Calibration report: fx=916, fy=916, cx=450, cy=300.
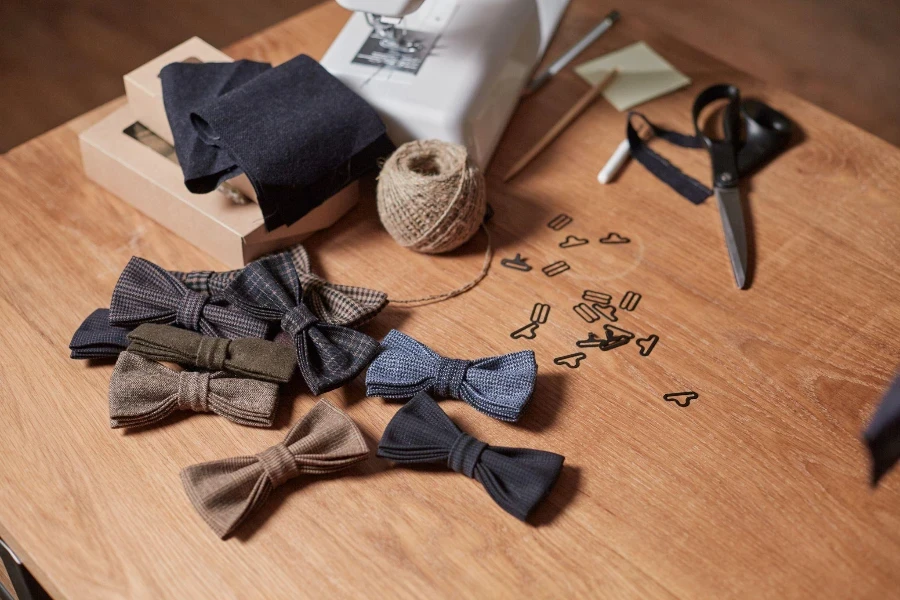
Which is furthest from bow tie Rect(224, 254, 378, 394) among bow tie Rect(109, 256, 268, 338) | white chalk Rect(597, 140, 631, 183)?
white chalk Rect(597, 140, 631, 183)

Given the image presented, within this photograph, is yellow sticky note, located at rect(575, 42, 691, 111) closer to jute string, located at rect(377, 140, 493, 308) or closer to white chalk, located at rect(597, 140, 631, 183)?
white chalk, located at rect(597, 140, 631, 183)

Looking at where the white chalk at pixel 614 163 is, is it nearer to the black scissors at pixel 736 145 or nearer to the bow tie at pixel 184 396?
the black scissors at pixel 736 145

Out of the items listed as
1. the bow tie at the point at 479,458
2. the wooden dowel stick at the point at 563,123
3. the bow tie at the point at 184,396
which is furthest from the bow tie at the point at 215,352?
the wooden dowel stick at the point at 563,123

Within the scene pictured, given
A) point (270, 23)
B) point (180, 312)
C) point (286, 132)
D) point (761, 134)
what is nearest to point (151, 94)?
point (286, 132)

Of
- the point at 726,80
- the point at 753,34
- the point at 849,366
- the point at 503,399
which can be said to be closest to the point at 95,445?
the point at 503,399

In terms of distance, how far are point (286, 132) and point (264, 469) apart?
15.0 inches

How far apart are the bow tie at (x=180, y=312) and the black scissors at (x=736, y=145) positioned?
547 mm

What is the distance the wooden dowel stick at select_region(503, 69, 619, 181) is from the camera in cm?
115

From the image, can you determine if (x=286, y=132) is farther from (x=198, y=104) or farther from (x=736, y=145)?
(x=736, y=145)

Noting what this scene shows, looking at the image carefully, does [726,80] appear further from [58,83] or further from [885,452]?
[58,83]

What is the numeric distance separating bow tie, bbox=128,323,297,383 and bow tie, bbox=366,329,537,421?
0.09 meters

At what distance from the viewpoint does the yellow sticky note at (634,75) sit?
49.1 inches

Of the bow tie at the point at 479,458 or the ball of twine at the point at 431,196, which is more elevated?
the ball of twine at the point at 431,196

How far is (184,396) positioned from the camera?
33.8 inches
